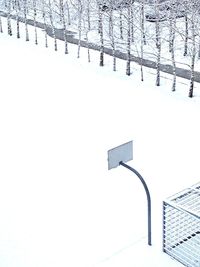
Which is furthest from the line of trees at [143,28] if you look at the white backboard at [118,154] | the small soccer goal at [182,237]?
the white backboard at [118,154]

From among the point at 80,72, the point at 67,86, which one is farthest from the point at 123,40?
the point at 67,86

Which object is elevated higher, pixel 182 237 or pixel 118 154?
pixel 118 154

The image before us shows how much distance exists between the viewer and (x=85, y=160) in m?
20.1

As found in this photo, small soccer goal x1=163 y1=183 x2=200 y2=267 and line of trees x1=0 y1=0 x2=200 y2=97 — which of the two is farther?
line of trees x1=0 y1=0 x2=200 y2=97

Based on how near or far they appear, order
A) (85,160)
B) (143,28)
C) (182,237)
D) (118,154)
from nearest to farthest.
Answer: (118,154) → (182,237) → (85,160) → (143,28)

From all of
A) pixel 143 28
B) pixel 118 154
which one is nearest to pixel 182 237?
pixel 118 154

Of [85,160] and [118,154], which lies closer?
[118,154]

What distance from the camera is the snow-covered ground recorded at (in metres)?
14.0

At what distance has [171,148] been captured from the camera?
2117 cm

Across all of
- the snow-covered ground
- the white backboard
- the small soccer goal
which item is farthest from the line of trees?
the white backboard

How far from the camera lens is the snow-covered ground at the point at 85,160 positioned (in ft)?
46.0

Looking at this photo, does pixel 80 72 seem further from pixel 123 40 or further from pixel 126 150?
pixel 126 150

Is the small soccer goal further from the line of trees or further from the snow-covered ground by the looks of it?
the line of trees

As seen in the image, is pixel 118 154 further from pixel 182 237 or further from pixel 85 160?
pixel 85 160
